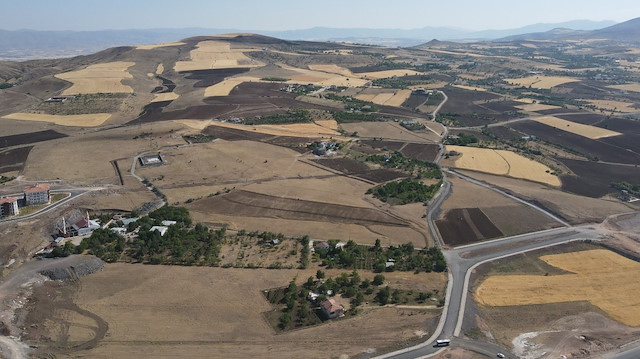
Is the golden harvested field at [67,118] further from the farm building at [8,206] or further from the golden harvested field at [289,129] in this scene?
the farm building at [8,206]

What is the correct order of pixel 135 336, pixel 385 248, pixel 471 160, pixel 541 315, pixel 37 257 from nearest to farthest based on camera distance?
1. pixel 135 336
2. pixel 541 315
3. pixel 37 257
4. pixel 385 248
5. pixel 471 160

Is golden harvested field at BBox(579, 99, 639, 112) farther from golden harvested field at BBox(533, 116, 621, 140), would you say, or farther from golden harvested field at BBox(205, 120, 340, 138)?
golden harvested field at BBox(205, 120, 340, 138)

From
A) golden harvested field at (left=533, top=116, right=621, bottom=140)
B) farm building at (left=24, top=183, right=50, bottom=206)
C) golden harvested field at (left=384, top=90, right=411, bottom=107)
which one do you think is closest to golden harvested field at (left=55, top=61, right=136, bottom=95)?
golden harvested field at (left=384, top=90, right=411, bottom=107)

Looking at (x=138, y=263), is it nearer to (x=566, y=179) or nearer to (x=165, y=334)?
(x=165, y=334)

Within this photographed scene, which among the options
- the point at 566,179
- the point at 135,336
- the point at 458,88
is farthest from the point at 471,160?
the point at 458,88

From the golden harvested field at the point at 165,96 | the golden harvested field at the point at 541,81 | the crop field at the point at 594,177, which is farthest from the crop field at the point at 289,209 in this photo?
the golden harvested field at the point at 541,81
